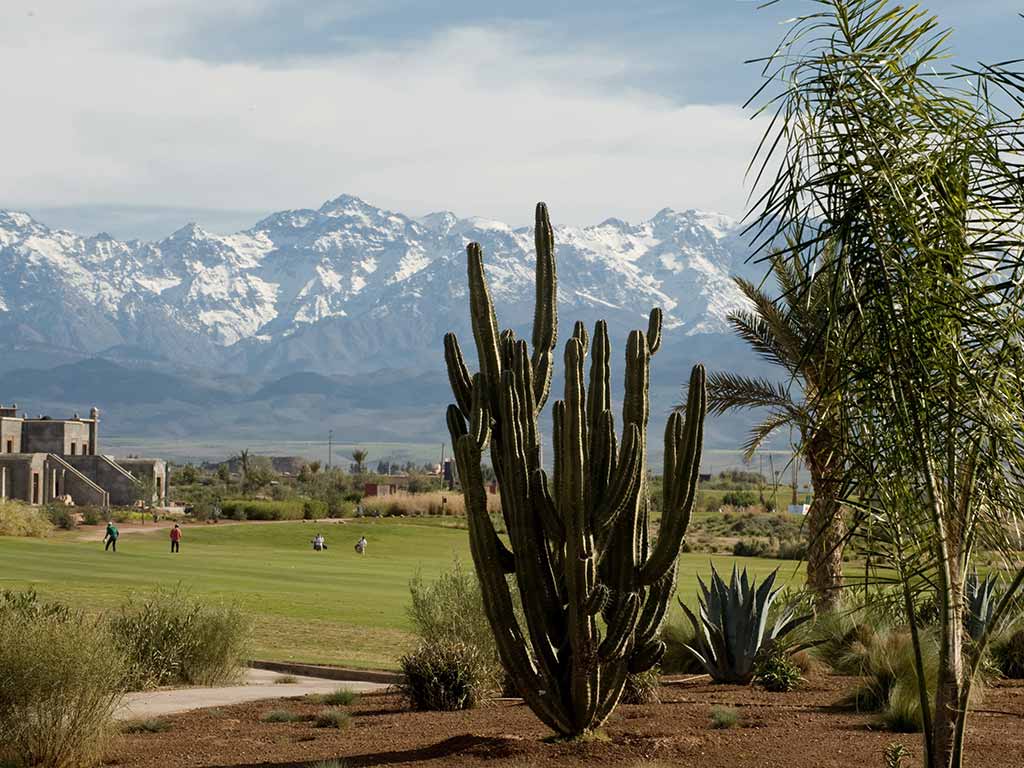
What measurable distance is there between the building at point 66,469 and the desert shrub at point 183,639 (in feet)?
224

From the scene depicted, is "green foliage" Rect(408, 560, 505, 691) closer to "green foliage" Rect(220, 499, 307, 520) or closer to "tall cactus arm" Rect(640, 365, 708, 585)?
"tall cactus arm" Rect(640, 365, 708, 585)

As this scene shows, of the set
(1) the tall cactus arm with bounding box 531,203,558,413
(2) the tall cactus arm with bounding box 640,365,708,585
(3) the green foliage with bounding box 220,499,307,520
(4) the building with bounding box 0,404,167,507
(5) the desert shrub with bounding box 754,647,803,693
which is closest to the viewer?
(2) the tall cactus arm with bounding box 640,365,708,585

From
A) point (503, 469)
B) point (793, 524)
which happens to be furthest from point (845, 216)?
point (793, 524)

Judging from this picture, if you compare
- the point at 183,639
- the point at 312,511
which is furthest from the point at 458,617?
the point at 312,511

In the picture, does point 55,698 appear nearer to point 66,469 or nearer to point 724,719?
point 724,719

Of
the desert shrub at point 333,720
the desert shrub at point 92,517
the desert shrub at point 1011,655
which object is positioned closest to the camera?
the desert shrub at point 333,720

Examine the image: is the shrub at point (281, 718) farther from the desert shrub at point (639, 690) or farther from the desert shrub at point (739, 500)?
the desert shrub at point (739, 500)

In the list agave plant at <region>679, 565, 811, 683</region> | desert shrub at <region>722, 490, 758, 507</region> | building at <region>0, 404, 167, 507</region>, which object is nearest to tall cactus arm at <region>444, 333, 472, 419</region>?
agave plant at <region>679, 565, 811, 683</region>

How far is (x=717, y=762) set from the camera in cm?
1193

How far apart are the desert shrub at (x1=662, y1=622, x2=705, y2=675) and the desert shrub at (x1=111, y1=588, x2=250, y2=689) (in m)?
5.50

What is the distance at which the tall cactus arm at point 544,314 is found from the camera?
13.6 metres

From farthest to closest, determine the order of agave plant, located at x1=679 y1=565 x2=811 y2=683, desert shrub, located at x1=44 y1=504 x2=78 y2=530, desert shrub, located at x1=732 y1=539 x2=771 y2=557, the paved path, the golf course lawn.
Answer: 1. desert shrub, located at x1=44 y1=504 x2=78 y2=530
2. desert shrub, located at x1=732 y1=539 x2=771 y2=557
3. the golf course lawn
4. agave plant, located at x1=679 y1=565 x2=811 y2=683
5. the paved path

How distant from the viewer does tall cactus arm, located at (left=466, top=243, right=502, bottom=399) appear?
13.0m

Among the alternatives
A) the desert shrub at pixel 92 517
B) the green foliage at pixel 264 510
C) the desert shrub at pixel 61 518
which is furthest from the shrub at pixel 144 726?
the green foliage at pixel 264 510
